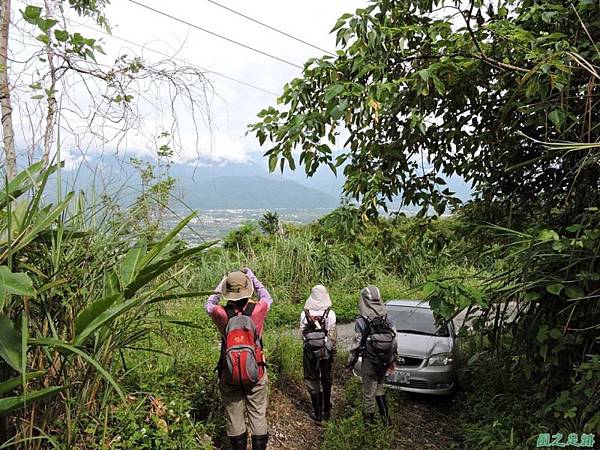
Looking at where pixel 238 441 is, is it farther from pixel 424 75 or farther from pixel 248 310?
pixel 424 75

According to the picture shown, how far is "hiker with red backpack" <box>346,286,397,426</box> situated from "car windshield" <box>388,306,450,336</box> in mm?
1935

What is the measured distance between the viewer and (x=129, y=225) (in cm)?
283

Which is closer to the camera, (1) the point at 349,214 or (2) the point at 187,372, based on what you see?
(1) the point at 349,214

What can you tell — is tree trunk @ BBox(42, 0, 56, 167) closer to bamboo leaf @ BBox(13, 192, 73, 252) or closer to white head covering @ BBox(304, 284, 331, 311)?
bamboo leaf @ BBox(13, 192, 73, 252)

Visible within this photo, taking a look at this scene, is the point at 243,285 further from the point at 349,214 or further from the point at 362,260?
the point at 362,260

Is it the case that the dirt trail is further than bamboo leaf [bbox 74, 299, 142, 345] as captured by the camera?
Yes

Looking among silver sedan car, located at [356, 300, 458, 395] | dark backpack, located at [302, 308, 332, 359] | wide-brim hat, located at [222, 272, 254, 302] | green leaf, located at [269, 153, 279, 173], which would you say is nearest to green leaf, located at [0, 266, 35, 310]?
green leaf, located at [269, 153, 279, 173]

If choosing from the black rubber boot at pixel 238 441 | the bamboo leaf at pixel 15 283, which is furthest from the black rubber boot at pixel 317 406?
the bamboo leaf at pixel 15 283

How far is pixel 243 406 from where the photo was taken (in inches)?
163

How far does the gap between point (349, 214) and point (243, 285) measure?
1.21 meters

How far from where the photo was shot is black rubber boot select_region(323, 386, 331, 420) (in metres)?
5.64

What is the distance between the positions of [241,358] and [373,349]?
1.93 m

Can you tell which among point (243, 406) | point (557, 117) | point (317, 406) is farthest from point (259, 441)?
point (557, 117)

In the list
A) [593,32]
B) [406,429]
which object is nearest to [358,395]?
[406,429]
